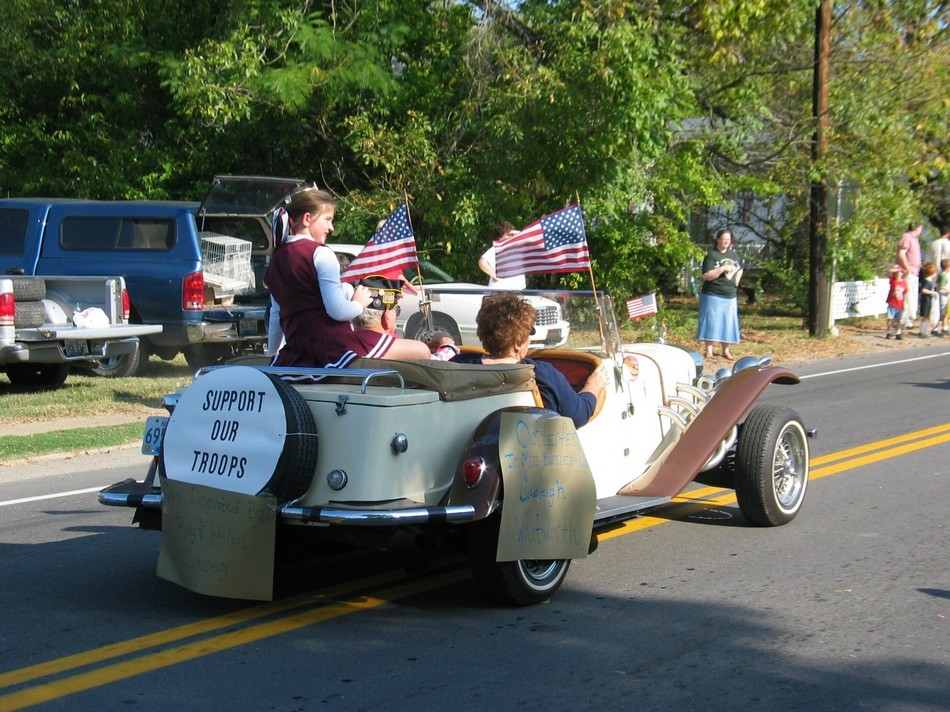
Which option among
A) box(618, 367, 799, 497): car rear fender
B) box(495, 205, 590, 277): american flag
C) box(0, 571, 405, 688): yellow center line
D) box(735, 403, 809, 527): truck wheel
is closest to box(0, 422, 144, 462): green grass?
box(0, 571, 405, 688): yellow center line

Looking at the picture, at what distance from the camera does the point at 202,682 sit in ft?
14.1

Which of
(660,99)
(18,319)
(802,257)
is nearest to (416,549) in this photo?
(18,319)

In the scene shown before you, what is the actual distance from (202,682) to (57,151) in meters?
17.0

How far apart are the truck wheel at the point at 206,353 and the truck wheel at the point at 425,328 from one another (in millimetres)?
8578

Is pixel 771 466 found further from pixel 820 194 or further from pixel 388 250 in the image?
pixel 820 194

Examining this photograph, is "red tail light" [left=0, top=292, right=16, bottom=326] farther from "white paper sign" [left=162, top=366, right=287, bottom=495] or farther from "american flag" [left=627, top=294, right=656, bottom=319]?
"white paper sign" [left=162, top=366, right=287, bottom=495]

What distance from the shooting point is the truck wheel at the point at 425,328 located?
6.66 meters

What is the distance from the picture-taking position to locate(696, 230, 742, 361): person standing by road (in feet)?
51.4

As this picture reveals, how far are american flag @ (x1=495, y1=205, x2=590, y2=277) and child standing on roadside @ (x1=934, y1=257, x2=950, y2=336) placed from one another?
16609 mm

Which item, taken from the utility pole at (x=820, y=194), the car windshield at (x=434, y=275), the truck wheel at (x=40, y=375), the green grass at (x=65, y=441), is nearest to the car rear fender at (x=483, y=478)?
the green grass at (x=65, y=441)

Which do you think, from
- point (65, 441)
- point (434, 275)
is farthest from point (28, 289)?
point (434, 275)

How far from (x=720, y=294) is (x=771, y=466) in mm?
9549

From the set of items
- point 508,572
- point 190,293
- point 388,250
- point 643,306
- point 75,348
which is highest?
point 388,250

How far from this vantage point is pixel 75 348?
40.8ft
